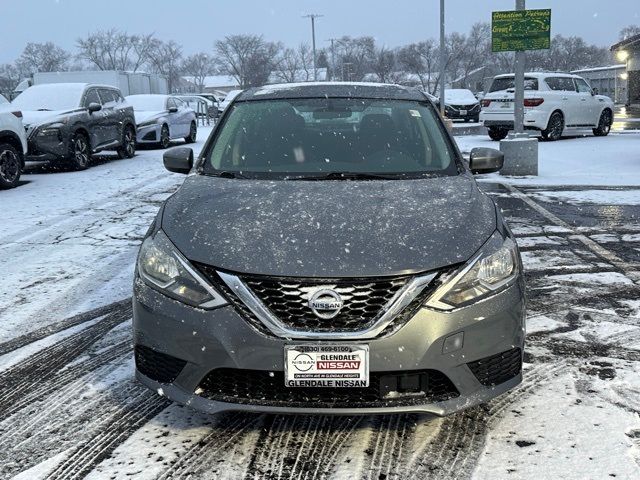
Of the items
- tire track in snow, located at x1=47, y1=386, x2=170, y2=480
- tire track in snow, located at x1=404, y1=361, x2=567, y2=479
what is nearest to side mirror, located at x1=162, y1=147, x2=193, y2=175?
tire track in snow, located at x1=47, y1=386, x2=170, y2=480

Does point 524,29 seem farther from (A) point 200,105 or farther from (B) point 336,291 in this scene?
(A) point 200,105

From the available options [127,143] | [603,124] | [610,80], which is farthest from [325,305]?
[610,80]

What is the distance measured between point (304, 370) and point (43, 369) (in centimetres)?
183

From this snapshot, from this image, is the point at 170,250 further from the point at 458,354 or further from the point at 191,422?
the point at 458,354

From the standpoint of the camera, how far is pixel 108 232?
718 centimetres

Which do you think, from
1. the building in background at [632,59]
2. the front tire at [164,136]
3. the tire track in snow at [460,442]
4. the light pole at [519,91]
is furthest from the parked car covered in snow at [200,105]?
the tire track in snow at [460,442]

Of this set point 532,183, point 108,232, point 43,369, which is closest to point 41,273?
point 108,232

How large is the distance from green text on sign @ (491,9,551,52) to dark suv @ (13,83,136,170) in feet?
24.8

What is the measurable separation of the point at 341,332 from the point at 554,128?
1656 centimetres

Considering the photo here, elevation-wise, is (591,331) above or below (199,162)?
below

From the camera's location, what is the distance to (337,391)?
8.26 ft

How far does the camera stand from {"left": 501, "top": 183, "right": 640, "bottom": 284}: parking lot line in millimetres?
5299

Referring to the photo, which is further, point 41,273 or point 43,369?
point 41,273

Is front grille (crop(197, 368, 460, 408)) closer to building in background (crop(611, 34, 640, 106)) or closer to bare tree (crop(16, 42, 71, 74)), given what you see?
building in background (crop(611, 34, 640, 106))
